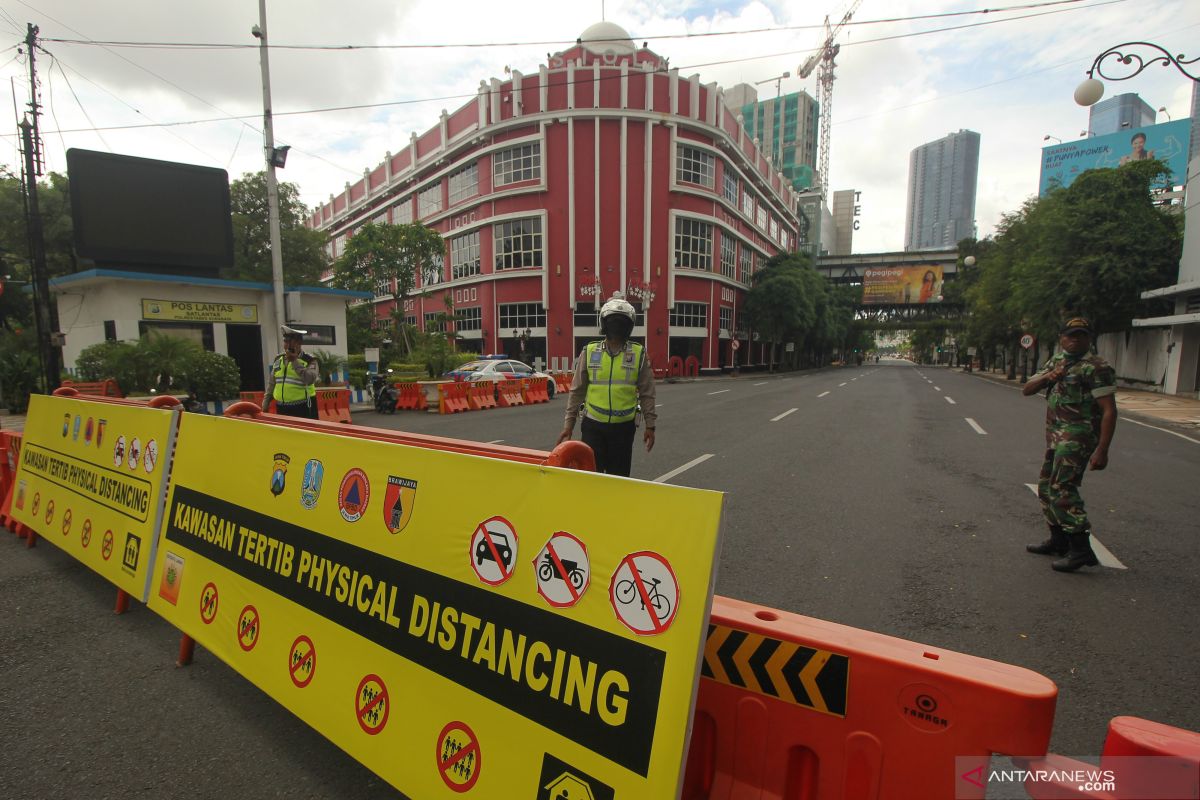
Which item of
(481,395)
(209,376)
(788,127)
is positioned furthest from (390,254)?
(788,127)

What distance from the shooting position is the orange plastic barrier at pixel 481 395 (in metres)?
17.1

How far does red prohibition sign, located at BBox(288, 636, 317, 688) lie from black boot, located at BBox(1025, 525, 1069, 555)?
5437 mm

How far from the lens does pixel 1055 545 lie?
15.0 ft

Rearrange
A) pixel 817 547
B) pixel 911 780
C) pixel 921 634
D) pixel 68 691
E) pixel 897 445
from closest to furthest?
1. pixel 911 780
2. pixel 68 691
3. pixel 921 634
4. pixel 817 547
5. pixel 897 445

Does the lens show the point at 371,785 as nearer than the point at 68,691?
Yes

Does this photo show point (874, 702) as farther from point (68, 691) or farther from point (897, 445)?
point (897, 445)

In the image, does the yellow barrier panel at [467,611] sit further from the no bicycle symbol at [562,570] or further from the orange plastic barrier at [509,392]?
the orange plastic barrier at [509,392]

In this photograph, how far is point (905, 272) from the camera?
211 feet

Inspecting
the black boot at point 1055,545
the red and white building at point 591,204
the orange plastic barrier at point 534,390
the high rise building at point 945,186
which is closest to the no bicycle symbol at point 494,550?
the black boot at point 1055,545

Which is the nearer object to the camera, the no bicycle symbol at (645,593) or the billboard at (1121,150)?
the no bicycle symbol at (645,593)

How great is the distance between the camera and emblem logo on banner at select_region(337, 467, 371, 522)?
2.47 meters

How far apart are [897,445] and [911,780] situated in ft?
30.9

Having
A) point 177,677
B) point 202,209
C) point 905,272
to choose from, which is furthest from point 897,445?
point 905,272

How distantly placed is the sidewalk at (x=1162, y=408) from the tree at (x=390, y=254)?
30.6 m
